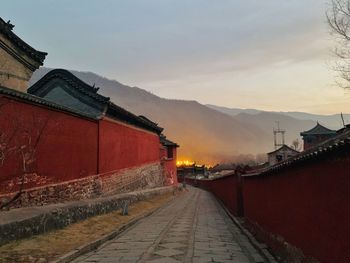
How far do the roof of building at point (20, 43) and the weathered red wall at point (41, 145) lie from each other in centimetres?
475

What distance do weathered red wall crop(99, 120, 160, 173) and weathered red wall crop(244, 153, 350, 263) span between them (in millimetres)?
11967

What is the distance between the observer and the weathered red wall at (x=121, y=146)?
21281 mm

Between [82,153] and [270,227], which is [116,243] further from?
[82,153]

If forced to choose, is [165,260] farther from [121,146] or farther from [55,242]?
[121,146]

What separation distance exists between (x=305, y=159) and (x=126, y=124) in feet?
66.3

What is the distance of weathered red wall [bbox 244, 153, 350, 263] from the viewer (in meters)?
5.38

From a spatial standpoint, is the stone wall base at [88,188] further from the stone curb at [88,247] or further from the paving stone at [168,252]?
the paving stone at [168,252]

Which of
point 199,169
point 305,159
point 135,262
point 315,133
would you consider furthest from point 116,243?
point 199,169

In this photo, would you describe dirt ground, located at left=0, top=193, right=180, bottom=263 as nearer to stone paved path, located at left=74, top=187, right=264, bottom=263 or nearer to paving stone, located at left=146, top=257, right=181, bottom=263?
stone paved path, located at left=74, top=187, right=264, bottom=263

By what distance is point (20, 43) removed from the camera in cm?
1986

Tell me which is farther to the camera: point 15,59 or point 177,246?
point 15,59

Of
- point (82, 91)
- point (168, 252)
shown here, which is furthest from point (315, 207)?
point (82, 91)

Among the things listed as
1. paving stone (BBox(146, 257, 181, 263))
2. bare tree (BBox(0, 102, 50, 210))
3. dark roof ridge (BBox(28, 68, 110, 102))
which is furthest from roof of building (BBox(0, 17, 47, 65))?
paving stone (BBox(146, 257, 181, 263))

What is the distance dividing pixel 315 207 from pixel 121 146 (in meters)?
19.1
